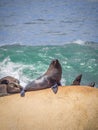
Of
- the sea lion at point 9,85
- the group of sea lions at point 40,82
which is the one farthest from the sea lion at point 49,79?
the sea lion at point 9,85

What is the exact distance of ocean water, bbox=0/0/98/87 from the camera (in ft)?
11.5

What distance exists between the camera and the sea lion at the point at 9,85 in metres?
3.58

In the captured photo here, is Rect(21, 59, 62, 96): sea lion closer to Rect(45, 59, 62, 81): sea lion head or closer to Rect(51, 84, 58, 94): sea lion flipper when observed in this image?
Rect(45, 59, 62, 81): sea lion head

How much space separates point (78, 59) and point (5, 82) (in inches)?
38.5

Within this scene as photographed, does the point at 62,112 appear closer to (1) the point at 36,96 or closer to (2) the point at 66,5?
(1) the point at 36,96

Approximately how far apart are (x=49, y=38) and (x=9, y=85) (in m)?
0.79

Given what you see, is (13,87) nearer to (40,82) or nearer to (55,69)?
(40,82)

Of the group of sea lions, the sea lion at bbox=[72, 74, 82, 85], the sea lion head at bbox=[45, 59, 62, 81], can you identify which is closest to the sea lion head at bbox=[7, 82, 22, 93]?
the group of sea lions

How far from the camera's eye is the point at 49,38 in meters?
3.57

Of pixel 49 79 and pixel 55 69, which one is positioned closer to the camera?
pixel 55 69

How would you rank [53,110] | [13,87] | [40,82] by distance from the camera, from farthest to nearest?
[13,87], [40,82], [53,110]

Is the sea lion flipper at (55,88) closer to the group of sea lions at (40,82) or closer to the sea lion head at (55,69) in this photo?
the group of sea lions at (40,82)

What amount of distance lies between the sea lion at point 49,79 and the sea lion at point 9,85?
0.12 metres

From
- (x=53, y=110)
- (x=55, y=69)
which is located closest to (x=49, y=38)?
(x=55, y=69)
